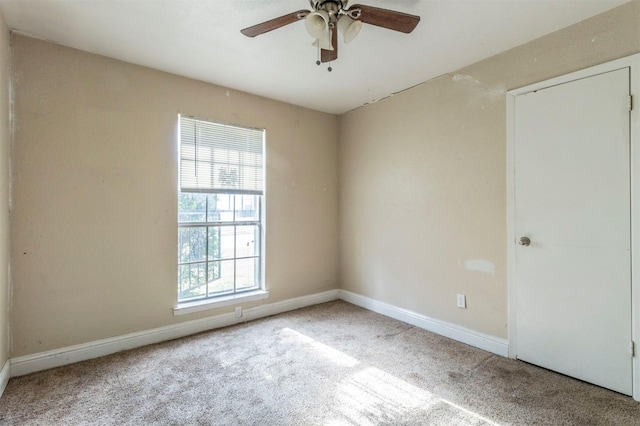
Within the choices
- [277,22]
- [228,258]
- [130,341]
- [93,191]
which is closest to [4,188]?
[93,191]

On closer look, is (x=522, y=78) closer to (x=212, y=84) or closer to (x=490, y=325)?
(x=490, y=325)

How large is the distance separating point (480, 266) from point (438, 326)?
76 cm

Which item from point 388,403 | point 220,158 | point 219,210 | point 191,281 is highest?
point 220,158

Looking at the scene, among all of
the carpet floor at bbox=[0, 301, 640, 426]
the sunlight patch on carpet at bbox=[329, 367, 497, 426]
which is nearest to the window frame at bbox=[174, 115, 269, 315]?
the carpet floor at bbox=[0, 301, 640, 426]

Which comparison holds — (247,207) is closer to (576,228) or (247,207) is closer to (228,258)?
(228,258)

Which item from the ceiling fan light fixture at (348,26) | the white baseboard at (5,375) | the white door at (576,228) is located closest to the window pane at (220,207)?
the white baseboard at (5,375)

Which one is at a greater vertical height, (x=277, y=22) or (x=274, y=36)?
(x=274, y=36)

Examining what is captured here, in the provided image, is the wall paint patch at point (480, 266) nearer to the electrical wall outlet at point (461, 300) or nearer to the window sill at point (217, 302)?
the electrical wall outlet at point (461, 300)

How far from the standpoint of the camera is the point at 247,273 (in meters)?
3.49

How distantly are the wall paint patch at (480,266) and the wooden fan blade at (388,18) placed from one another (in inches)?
78.6

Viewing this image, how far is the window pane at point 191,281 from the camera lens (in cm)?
304

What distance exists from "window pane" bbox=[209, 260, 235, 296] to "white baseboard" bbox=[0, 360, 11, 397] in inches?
60.0

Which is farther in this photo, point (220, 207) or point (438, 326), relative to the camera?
point (220, 207)

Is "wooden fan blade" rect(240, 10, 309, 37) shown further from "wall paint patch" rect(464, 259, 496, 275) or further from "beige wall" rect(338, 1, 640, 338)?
"wall paint patch" rect(464, 259, 496, 275)
